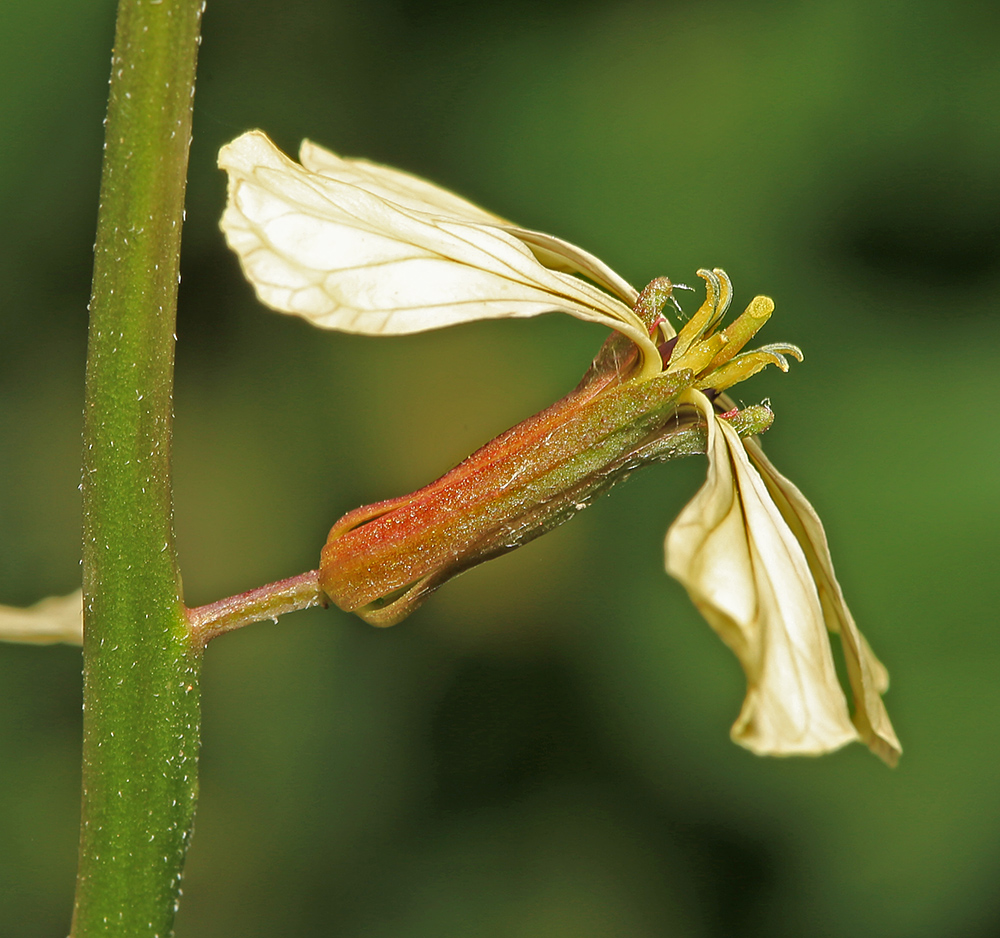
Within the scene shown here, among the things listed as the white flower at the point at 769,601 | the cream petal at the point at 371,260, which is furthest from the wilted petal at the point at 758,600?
the cream petal at the point at 371,260

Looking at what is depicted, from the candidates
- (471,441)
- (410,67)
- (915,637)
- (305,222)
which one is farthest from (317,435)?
(305,222)

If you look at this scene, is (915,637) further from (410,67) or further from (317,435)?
(410,67)

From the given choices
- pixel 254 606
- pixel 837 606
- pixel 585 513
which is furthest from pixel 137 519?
pixel 585 513

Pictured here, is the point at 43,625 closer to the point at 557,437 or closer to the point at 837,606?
the point at 557,437

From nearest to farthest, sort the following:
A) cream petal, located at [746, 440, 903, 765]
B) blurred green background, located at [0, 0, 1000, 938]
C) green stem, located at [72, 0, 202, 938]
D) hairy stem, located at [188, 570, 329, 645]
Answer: green stem, located at [72, 0, 202, 938], hairy stem, located at [188, 570, 329, 645], cream petal, located at [746, 440, 903, 765], blurred green background, located at [0, 0, 1000, 938]

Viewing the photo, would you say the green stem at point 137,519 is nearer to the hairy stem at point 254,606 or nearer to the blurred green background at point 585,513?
the hairy stem at point 254,606

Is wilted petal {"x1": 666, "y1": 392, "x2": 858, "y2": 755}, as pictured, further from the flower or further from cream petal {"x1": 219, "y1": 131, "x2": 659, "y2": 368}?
cream petal {"x1": 219, "y1": 131, "x2": 659, "y2": 368}

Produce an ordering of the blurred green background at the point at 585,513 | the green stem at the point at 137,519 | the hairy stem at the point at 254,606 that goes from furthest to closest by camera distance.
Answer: the blurred green background at the point at 585,513 → the hairy stem at the point at 254,606 → the green stem at the point at 137,519

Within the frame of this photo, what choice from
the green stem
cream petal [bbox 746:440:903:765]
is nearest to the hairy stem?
the green stem
